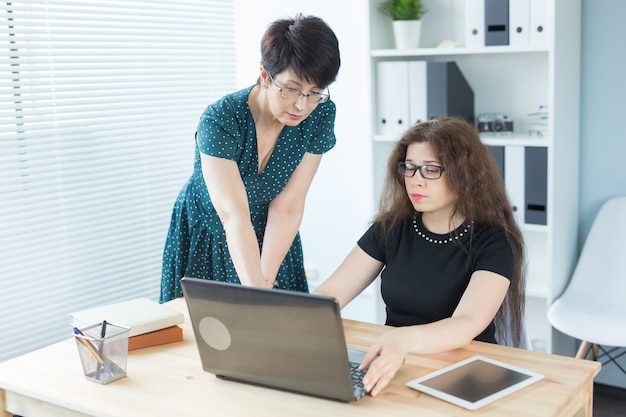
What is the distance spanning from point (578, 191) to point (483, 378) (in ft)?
6.13

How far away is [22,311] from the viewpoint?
119 inches

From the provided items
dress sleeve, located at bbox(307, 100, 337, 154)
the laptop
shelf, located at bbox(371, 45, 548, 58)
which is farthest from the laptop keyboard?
shelf, located at bbox(371, 45, 548, 58)

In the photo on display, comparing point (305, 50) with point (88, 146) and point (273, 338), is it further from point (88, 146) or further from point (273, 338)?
point (88, 146)

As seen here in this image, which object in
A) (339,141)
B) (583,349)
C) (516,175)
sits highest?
(339,141)

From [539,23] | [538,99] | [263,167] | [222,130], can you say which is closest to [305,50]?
[222,130]

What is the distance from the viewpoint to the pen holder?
170cm

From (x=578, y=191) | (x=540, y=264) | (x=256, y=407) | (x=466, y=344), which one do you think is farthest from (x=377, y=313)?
(x=256, y=407)

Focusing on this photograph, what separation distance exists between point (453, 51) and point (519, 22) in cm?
28

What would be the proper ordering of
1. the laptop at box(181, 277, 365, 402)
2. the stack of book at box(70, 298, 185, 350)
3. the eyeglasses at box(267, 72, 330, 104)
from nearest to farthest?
the laptop at box(181, 277, 365, 402) → the stack of book at box(70, 298, 185, 350) → the eyeglasses at box(267, 72, 330, 104)

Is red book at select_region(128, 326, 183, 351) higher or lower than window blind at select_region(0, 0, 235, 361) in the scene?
lower

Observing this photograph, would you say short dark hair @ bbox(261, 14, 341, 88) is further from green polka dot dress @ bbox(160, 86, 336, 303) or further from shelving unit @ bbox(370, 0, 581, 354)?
shelving unit @ bbox(370, 0, 581, 354)

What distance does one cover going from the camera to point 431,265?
2086 millimetres

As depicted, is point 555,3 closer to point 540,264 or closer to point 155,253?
point 540,264

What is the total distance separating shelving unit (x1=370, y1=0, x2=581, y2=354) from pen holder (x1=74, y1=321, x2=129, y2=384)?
1853mm
